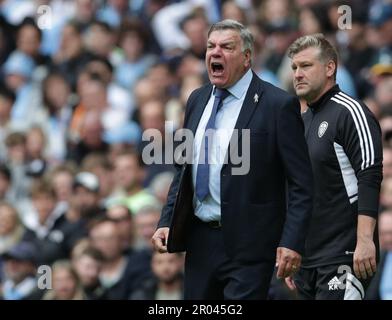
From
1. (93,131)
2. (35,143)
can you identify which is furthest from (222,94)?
(35,143)

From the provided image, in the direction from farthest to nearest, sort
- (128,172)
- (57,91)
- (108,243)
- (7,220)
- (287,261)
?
(57,91)
(7,220)
(128,172)
(108,243)
(287,261)

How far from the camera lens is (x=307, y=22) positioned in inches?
496

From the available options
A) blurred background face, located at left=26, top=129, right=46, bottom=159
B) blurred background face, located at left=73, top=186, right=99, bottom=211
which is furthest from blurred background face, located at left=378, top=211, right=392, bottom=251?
blurred background face, located at left=26, top=129, right=46, bottom=159

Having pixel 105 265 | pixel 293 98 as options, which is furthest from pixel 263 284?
pixel 105 265

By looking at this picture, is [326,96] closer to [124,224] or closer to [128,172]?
[124,224]

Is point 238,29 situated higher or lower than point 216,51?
higher

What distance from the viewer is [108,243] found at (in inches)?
441

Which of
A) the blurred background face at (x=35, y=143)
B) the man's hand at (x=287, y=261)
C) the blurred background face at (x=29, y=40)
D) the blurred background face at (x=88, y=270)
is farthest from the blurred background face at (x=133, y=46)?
the man's hand at (x=287, y=261)

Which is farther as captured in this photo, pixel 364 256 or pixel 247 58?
pixel 247 58

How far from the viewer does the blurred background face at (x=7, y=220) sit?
12430 millimetres

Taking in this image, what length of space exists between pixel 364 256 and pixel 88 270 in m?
4.33

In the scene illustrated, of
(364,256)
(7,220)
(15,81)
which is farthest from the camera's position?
(15,81)

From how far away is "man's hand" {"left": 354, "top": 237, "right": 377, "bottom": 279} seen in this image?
7.03 metres
